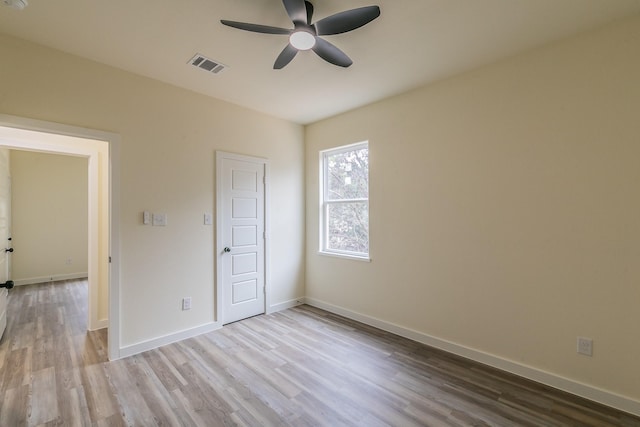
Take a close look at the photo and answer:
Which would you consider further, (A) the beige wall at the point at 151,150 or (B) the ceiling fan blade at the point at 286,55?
(A) the beige wall at the point at 151,150

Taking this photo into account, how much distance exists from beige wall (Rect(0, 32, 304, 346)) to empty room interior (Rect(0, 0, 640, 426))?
20 mm

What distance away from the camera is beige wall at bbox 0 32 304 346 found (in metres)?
2.34

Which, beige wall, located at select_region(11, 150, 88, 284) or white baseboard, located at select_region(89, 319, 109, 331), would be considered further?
beige wall, located at select_region(11, 150, 88, 284)

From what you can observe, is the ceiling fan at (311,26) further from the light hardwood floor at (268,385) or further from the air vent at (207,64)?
the light hardwood floor at (268,385)

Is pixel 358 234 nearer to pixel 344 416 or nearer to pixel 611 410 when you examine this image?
pixel 344 416

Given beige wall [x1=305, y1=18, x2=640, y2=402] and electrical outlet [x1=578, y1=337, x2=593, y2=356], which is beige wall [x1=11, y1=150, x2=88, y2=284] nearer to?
beige wall [x1=305, y1=18, x2=640, y2=402]

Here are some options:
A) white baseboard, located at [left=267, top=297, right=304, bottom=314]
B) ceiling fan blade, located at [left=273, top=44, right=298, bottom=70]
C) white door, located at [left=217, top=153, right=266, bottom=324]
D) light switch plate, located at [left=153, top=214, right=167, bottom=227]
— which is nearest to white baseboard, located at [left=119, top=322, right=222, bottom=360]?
white door, located at [left=217, top=153, right=266, bottom=324]

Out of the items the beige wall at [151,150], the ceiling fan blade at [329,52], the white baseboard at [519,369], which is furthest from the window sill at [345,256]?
the ceiling fan blade at [329,52]

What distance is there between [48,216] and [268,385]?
20.6 feet

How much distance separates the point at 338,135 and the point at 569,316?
3041 mm

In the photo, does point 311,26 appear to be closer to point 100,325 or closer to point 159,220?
point 159,220

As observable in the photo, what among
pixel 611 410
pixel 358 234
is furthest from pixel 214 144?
pixel 611 410

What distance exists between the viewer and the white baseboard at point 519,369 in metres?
1.98

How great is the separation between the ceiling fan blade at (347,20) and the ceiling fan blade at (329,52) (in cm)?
9
